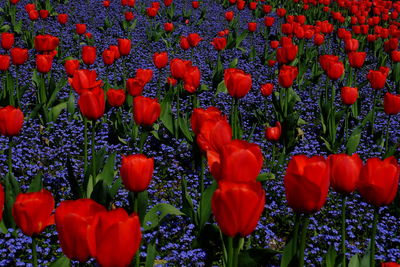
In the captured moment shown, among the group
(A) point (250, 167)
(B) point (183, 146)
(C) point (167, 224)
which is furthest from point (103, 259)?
(B) point (183, 146)

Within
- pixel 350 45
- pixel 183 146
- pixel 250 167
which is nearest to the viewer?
pixel 250 167

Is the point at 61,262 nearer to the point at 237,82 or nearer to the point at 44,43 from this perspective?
the point at 237,82

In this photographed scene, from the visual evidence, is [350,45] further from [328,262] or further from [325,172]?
[325,172]

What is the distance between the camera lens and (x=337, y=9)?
11.6m

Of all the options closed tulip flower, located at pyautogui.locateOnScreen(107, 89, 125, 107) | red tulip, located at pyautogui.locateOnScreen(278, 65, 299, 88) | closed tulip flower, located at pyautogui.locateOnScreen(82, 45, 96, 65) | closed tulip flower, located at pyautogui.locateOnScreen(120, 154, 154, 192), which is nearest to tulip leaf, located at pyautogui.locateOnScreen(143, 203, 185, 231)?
closed tulip flower, located at pyautogui.locateOnScreen(120, 154, 154, 192)

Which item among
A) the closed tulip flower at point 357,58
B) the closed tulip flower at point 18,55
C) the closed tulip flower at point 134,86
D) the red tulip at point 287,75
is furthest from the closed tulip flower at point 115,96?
the closed tulip flower at point 357,58

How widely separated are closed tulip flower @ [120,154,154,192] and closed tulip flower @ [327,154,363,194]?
776mm

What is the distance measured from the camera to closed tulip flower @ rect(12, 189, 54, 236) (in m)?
1.49

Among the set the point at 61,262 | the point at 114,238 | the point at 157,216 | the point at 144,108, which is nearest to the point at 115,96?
the point at 144,108

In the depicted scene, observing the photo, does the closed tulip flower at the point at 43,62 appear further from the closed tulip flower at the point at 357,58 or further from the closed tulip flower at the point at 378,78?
the closed tulip flower at the point at 357,58

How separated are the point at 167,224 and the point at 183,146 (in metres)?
1.40

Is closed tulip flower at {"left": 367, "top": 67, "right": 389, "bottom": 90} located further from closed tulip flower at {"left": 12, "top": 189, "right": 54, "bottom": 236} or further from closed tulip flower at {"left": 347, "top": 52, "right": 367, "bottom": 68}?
closed tulip flower at {"left": 12, "top": 189, "right": 54, "bottom": 236}

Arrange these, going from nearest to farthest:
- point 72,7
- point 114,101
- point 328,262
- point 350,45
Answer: point 328,262, point 114,101, point 350,45, point 72,7

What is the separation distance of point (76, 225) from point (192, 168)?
275 cm
